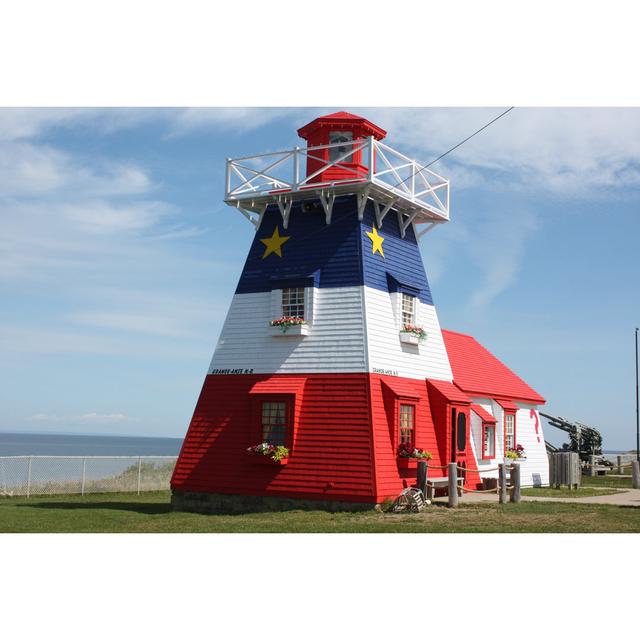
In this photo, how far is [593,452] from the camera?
42.2 m

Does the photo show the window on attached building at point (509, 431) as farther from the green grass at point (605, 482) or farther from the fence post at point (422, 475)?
the fence post at point (422, 475)

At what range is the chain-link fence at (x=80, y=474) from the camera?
27938 mm

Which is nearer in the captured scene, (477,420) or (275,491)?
(275,491)

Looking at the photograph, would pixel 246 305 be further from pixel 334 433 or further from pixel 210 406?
pixel 334 433

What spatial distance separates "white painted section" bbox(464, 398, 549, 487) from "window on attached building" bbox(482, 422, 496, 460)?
0.70 feet

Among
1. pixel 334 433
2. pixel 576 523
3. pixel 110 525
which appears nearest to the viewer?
pixel 576 523

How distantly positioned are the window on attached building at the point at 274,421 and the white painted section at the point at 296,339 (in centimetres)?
100

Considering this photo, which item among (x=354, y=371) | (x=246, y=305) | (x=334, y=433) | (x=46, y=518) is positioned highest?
(x=246, y=305)

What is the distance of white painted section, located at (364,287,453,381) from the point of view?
2102 cm

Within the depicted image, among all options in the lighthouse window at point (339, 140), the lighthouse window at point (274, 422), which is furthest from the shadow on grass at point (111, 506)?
the lighthouse window at point (339, 140)

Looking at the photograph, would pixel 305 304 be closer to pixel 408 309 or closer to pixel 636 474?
pixel 408 309

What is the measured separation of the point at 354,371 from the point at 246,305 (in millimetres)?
4303

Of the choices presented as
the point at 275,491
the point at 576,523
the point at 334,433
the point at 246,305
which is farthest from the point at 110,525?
the point at 576,523

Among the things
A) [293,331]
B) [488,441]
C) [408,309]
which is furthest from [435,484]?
[488,441]
